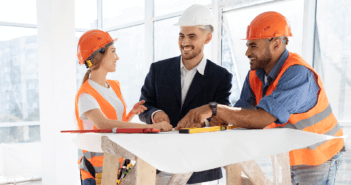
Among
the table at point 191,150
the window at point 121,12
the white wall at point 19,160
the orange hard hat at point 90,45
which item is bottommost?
the white wall at point 19,160

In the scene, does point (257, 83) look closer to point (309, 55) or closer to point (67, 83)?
point (309, 55)

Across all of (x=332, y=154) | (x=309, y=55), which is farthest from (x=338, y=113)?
(x=332, y=154)

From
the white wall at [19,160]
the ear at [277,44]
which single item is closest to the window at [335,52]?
the ear at [277,44]

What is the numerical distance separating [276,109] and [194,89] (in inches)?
24.1

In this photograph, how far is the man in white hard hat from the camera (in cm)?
199

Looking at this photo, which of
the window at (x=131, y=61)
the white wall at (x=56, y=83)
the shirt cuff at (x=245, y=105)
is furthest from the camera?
the window at (x=131, y=61)

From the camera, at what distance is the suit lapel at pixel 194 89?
1981 millimetres

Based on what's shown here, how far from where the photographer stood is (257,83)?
1.97m

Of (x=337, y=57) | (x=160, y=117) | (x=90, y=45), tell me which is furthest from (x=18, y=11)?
(x=337, y=57)

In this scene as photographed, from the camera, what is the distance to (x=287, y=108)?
1.56 metres

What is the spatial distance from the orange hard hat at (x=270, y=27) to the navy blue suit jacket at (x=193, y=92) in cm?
35

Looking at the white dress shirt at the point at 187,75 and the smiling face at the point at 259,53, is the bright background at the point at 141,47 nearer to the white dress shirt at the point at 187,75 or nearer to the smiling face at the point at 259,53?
the smiling face at the point at 259,53

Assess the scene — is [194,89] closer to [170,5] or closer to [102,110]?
[102,110]

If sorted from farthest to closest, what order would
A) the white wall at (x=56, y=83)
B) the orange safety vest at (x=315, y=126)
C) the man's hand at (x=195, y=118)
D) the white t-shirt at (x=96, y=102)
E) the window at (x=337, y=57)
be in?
the white wall at (x=56, y=83) < the window at (x=337, y=57) < the white t-shirt at (x=96, y=102) < the orange safety vest at (x=315, y=126) < the man's hand at (x=195, y=118)
